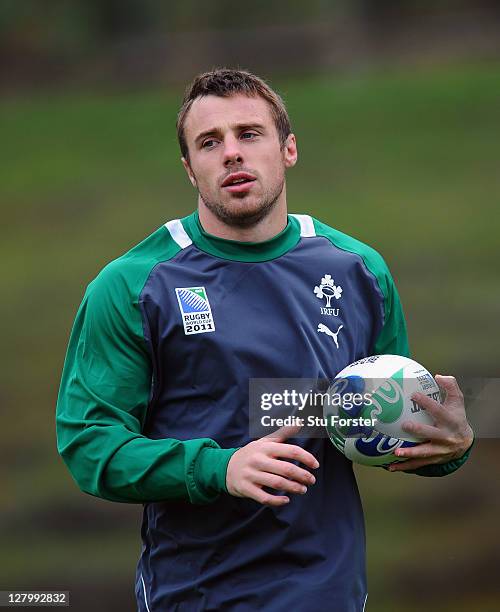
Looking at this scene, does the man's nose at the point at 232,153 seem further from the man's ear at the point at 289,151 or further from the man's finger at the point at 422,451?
the man's finger at the point at 422,451

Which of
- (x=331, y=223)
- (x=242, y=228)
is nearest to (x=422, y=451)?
(x=242, y=228)

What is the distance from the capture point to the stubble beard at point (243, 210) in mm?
3377

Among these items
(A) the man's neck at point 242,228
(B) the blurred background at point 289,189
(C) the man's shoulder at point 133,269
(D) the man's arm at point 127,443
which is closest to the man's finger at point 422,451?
(D) the man's arm at point 127,443

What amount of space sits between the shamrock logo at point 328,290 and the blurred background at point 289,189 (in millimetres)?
4103

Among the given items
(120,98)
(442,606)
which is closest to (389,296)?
(442,606)

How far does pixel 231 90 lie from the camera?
3482 mm

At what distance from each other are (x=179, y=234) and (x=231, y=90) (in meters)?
0.44

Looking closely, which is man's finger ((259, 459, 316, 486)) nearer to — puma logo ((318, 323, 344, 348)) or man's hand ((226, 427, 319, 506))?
man's hand ((226, 427, 319, 506))

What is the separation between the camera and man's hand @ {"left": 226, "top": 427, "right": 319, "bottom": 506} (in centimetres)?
295

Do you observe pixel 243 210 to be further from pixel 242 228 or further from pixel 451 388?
pixel 451 388

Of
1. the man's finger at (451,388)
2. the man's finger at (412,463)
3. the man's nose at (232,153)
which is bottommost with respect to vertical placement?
the man's finger at (412,463)

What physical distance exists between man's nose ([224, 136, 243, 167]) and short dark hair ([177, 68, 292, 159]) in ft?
0.54

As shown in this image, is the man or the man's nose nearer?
the man

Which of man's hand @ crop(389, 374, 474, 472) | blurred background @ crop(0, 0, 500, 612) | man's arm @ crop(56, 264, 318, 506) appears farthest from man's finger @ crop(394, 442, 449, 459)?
blurred background @ crop(0, 0, 500, 612)
